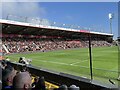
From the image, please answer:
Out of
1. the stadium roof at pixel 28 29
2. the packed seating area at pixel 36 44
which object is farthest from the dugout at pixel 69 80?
the packed seating area at pixel 36 44

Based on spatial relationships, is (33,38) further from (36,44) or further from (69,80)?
(69,80)

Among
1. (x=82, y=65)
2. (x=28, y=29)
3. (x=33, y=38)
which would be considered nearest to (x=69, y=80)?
(x=82, y=65)

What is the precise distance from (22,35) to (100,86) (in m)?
49.7

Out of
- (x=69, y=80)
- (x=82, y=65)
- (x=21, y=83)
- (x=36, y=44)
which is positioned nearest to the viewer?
(x=21, y=83)

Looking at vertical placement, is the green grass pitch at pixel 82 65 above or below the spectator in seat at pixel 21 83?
below

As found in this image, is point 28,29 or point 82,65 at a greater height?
point 28,29

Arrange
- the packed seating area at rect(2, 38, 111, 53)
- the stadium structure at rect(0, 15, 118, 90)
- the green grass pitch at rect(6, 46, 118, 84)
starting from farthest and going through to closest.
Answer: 1. the packed seating area at rect(2, 38, 111, 53)
2. the stadium structure at rect(0, 15, 118, 90)
3. the green grass pitch at rect(6, 46, 118, 84)

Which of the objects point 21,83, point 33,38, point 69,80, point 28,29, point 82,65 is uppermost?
point 28,29

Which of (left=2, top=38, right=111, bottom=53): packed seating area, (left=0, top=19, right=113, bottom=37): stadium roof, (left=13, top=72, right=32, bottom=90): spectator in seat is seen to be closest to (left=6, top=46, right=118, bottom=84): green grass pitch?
(left=13, top=72, right=32, bottom=90): spectator in seat

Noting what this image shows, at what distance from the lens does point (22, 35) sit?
53375 millimetres

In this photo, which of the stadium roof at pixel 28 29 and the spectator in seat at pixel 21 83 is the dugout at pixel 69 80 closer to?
the spectator in seat at pixel 21 83

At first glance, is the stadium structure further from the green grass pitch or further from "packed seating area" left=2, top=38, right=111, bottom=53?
the green grass pitch

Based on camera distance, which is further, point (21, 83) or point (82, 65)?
point (82, 65)

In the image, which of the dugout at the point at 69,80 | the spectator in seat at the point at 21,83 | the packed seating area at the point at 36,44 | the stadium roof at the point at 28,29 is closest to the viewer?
the spectator in seat at the point at 21,83
